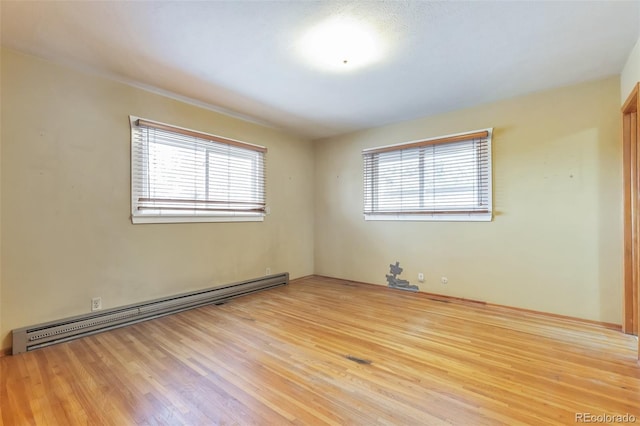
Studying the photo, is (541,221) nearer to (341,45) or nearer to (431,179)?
(431,179)

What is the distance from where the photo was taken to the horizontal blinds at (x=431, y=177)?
146 inches

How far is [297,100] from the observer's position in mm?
3600

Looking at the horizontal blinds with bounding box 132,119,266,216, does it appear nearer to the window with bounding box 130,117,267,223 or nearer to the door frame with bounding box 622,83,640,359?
the window with bounding box 130,117,267,223

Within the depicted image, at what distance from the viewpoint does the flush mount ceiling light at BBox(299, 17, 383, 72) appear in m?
2.16

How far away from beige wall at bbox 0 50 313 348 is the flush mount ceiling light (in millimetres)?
1986

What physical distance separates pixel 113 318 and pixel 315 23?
3393 mm

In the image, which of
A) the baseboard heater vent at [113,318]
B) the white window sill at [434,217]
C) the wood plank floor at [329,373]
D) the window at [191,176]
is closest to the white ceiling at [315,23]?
the window at [191,176]

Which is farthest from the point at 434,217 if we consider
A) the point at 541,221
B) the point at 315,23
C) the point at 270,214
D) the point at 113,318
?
the point at 113,318

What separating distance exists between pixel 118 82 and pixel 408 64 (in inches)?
121

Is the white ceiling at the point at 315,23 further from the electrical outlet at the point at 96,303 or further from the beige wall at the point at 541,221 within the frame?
the electrical outlet at the point at 96,303

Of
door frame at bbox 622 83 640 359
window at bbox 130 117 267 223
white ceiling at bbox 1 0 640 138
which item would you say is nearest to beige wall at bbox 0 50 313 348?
window at bbox 130 117 267 223

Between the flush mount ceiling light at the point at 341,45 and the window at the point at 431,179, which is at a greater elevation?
the flush mount ceiling light at the point at 341,45

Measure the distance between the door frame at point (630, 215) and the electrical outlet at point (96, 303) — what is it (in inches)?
208

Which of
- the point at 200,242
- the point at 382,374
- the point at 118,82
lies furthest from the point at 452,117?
the point at 118,82
